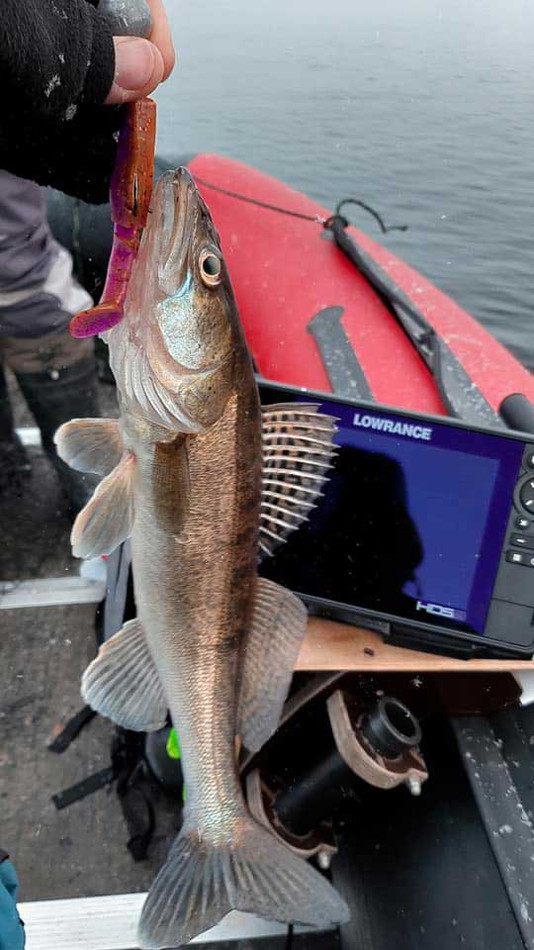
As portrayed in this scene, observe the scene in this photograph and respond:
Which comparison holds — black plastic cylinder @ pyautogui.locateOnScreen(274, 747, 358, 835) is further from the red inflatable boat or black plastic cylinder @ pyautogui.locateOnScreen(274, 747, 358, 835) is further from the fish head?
the red inflatable boat

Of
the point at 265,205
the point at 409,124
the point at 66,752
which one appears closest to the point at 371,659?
the point at 66,752

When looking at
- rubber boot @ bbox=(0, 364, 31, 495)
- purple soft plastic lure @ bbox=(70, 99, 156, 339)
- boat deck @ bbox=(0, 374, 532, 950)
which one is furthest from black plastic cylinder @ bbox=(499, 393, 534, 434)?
rubber boot @ bbox=(0, 364, 31, 495)

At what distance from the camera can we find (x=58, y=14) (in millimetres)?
923

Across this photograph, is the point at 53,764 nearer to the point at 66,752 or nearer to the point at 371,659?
the point at 66,752

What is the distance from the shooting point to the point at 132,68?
38.3 inches

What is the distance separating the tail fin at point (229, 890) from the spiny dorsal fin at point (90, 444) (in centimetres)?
76

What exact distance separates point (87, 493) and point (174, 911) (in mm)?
1993

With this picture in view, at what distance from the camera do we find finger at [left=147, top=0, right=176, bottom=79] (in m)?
1.07

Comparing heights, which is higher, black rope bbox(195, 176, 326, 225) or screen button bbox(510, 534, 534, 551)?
black rope bbox(195, 176, 326, 225)

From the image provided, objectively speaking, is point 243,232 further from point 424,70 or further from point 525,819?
point 424,70

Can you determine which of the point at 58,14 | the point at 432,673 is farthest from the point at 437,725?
the point at 58,14

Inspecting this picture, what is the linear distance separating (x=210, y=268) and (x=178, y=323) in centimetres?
10

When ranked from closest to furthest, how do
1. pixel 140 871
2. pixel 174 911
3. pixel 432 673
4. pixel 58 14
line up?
pixel 58 14
pixel 174 911
pixel 432 673
pixel 140 871

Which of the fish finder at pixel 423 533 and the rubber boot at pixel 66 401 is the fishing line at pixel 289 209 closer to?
the rubber boot at pixel 66 401
